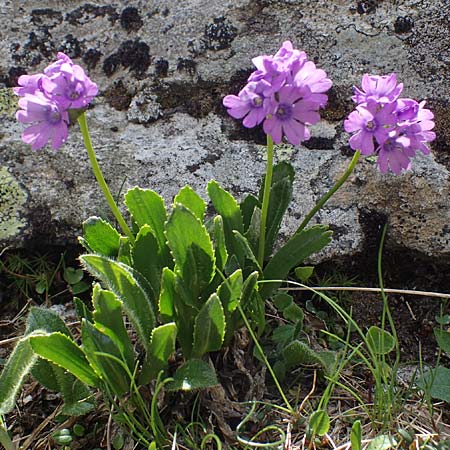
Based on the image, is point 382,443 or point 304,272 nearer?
point 382,443

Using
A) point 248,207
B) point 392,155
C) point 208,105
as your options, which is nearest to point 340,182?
point 392,155

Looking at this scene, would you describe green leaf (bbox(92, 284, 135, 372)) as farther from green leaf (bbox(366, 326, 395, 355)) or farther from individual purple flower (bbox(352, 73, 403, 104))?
individual purple flower (bbox(352, 73, 403, 104))

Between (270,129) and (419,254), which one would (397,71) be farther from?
(270,129)

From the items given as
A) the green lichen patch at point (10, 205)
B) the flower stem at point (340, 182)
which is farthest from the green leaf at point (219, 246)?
the green lichen patch at point (10, 205)

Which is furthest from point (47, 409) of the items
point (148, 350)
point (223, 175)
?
point (223, 175)

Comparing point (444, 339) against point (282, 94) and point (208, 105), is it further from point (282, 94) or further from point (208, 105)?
point (208, 105)

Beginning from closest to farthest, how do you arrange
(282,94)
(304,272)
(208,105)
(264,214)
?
1. (282,94)
2. (264,214)
3. (304,272)
4. (208,105)
